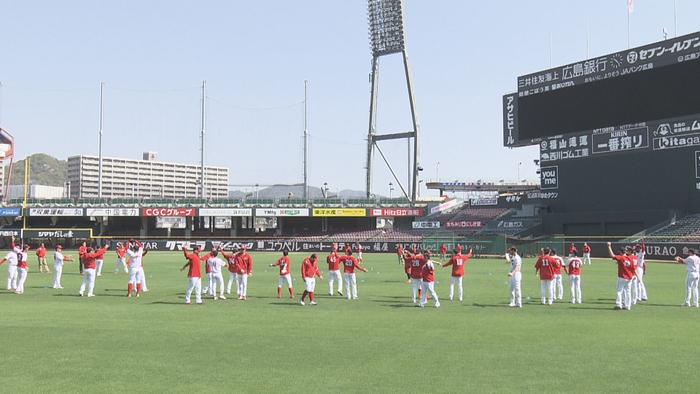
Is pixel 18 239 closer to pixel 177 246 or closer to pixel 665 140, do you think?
pixel 177 246

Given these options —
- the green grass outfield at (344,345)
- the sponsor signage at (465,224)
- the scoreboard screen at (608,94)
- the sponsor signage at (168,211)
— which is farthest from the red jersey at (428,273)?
the sponsor signage at (168,211)

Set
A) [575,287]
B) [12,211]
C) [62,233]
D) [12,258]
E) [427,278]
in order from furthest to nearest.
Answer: [12,211], [62,233], [12,258], [575,287], [427,278]

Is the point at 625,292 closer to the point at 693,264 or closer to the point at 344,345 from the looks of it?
the point at 693,264

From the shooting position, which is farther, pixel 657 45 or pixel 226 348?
pixel 657 45

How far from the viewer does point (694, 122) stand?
42.7 m

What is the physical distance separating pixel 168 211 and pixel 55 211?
12.7 metres

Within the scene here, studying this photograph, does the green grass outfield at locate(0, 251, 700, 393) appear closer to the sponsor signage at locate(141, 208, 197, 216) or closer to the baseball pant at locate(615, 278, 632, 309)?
the baseball pant at locate(615, 278, 632, 309)

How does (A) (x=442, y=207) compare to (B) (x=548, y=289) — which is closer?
(B) (x=548, y=289)

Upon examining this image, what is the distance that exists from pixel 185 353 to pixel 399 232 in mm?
63047

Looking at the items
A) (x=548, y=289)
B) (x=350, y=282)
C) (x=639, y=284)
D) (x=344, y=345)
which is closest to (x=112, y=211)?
(x=350, y=282)

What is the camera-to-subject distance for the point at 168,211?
250ft

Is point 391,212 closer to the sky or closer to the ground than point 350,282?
closer to the sky

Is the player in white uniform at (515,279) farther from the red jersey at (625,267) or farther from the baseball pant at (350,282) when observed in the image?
the baseball pant at (350,282)

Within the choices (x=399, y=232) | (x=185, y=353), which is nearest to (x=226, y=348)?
(x=185, y=353)
